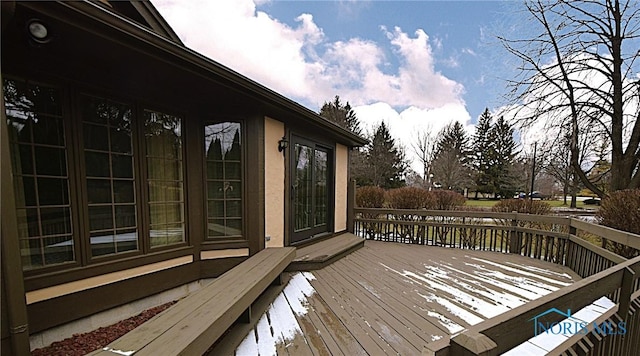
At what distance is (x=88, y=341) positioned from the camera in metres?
2.35

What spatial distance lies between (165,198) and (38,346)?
1601 millimetres

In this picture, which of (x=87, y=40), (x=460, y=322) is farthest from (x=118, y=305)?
(x=460, y=322)

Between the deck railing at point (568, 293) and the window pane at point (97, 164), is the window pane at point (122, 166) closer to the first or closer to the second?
the window pane at point (97, 164)

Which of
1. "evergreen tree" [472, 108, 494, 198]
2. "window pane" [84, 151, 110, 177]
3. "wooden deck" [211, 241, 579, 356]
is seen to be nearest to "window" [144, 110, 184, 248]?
"window pane" [84, 151, 110, 177]

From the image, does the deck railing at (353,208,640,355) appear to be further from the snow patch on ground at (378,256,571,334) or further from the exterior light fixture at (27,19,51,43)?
the exterior light fixture at (27,19,51,43)

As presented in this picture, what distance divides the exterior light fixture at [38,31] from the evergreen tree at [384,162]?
61.0 ft

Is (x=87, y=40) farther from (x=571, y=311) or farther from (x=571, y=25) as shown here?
(x=571, y=25)

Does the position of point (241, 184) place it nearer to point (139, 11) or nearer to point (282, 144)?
point (282, 144)

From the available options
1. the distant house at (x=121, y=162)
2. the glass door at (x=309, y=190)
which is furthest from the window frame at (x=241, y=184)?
the glass door at (x=309, y=190)

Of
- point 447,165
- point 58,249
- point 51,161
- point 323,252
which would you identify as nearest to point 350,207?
point 323,252

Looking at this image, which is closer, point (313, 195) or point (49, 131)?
point (49, 131)

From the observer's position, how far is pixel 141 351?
1.32 m

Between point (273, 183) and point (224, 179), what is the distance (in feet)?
2.37

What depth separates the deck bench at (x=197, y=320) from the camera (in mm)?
1372
